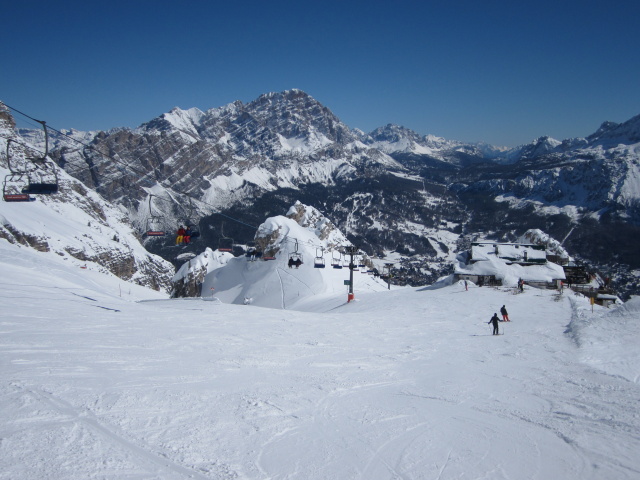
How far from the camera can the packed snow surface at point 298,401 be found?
291 inches

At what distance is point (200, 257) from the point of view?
8112 cm

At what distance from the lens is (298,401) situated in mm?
10680

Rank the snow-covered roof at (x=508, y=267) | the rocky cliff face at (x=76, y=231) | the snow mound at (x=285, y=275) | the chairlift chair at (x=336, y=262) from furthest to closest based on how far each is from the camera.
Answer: the rocky cliff face at (x=76, y=231) → the snow mound at (x=285, y=275) → the chairlift chair at (x=336, y=262) → the snow-covered roof at (x=508, y=267)

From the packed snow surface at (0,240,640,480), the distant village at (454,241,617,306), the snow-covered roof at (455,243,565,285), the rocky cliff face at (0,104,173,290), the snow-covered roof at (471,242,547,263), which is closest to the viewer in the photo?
the packed snow surface at (0,240,640,480)

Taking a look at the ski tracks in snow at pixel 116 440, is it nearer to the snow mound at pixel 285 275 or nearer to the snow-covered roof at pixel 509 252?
the snow mound at pixel 285 275

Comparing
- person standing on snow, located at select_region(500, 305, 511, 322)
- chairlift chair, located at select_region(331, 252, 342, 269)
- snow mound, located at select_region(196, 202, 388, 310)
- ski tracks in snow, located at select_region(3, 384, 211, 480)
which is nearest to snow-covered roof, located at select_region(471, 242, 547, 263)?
snow mound, located at select_region(196, 202, 388, 310)

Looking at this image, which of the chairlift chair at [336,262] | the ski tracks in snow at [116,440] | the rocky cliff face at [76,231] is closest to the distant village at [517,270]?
the chairlift chair at [336,262]

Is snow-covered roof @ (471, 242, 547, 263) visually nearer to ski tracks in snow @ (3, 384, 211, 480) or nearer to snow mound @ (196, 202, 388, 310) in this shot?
snow mound @ (196, 202, 388, 310)

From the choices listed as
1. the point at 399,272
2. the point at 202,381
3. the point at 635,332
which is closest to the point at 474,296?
the point at 635,332

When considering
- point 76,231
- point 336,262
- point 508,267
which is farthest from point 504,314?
point 76,231

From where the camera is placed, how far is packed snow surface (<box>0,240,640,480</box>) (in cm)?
739

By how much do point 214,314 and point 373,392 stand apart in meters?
14.9

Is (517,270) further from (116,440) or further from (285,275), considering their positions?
(116,440)

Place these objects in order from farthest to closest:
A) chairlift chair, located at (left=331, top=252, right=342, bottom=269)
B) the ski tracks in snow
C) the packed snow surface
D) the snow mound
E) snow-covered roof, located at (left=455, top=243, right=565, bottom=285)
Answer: the snow mound → chairlift chair, located at (left=331, top=252, right=342, bottom=269) → snow-covered roof, located at (left=455, top=243, right=565, bottom=285) → the packed snow surface → the ski tracks in snow
